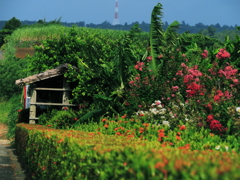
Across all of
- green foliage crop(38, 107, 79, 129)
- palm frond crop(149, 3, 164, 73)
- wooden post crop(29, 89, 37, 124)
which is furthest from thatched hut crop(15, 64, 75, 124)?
palm frond crop(149, 3, 164, 73)

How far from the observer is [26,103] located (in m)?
26.9

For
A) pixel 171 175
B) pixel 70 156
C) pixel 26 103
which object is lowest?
pixel 26 103

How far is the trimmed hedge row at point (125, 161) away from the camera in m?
2.96

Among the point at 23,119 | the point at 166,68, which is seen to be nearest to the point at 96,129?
the point at 166,68

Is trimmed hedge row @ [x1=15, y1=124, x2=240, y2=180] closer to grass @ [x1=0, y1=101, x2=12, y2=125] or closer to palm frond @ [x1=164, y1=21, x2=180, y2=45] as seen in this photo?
palm frond @ [x1=164, y1=21, x2=180, y2=45]

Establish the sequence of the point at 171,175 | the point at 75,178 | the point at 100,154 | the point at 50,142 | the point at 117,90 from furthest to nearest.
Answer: the point at 117,90, the point at 50,142, the point at 75,178, the point at 100,154, the point at 171,175

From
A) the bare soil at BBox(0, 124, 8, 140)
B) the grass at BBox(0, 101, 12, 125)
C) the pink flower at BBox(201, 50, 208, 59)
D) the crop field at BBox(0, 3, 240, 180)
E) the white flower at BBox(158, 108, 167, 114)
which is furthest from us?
the grass at BBox(0, 101, 12, 125)

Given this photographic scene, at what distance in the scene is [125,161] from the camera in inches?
154

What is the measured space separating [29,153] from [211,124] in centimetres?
484

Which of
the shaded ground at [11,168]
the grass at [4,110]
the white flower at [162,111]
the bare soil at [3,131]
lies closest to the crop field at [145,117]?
the white flower at [162,111]

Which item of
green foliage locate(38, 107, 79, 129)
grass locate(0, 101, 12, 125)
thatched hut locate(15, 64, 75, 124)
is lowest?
grass locate(0, 101, 12, 125)

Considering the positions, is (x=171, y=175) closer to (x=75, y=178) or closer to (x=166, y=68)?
(x=75, y=178)

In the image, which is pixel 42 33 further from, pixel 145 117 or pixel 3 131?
pixel 145 117

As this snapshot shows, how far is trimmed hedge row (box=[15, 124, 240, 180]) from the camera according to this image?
2957 millimetres
